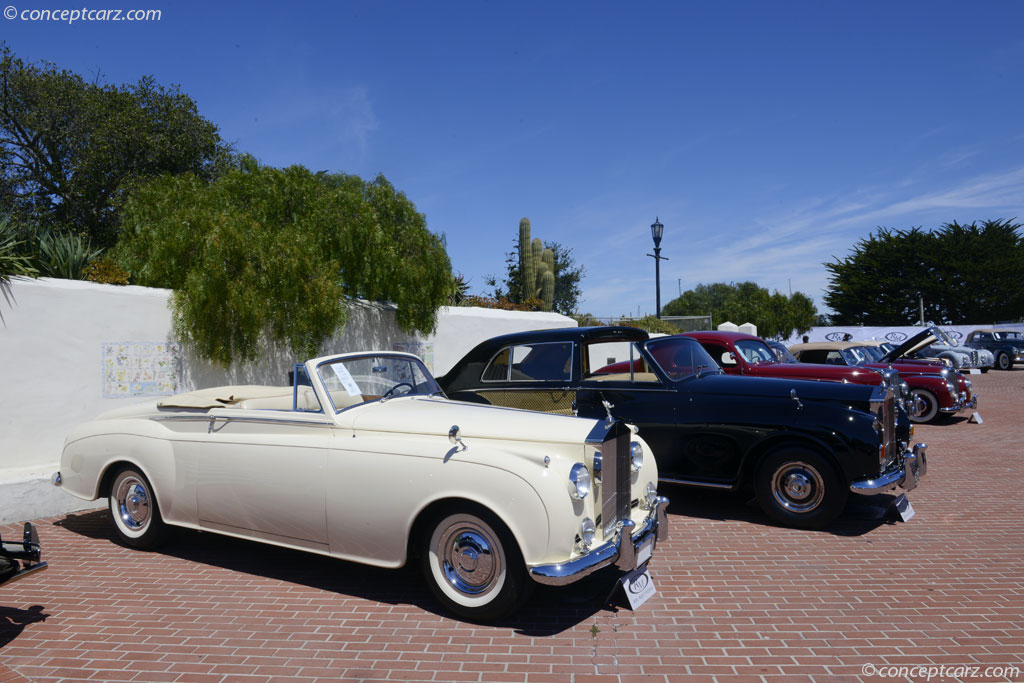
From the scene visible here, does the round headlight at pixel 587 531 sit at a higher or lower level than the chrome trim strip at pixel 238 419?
lower

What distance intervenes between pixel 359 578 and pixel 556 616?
151 centimetres

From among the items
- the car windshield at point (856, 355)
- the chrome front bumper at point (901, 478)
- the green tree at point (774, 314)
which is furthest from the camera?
the green tree at point (774, 314)

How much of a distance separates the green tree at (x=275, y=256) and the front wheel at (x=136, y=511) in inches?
121

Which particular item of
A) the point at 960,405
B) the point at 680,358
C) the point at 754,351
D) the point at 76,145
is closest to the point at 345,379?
the point at 680,358

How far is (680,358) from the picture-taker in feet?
22.1

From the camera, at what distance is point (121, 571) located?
15.7 ft

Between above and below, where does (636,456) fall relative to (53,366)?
below

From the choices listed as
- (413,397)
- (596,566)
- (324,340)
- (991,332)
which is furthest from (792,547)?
(991,332)

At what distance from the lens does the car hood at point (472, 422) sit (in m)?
3.93

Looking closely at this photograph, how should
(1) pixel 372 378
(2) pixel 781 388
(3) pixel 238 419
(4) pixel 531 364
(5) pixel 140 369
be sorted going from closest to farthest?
(3) pixel 238 419, (1) pixel 372 378, (2) pixel 781 388, (4) pixel 531 364, (5) pixel 140 369

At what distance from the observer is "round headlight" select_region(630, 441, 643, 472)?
14.6 feet

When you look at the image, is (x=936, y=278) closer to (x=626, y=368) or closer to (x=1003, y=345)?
(x=1003, y=345)

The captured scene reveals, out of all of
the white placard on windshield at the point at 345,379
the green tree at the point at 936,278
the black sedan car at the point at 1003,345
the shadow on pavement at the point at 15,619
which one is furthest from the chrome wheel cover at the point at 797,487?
the green tree at the point at 936,278

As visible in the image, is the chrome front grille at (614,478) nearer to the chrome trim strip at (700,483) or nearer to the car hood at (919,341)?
the chrome trim strip at (700,483)
